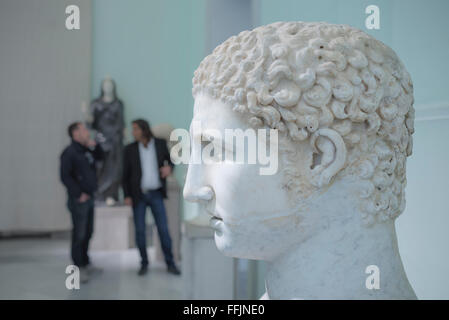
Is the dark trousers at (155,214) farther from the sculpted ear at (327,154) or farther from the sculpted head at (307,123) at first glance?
the sculpted ear at (327,154)

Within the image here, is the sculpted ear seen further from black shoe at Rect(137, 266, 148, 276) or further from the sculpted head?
black shoe at Rect(137, 266, 148, 276)

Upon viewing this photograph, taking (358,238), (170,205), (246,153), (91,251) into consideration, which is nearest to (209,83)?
(246,153)

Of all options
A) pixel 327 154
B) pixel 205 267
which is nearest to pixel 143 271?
pixel 205 267

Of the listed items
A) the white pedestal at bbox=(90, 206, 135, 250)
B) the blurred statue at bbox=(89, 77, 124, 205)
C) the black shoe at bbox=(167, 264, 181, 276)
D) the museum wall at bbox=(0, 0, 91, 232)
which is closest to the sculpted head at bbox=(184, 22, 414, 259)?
the black shoe at bbox=(167, 264, 181, 276)

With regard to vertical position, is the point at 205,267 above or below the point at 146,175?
below

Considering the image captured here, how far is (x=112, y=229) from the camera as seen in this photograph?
589 centimetres

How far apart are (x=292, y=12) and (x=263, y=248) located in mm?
1702

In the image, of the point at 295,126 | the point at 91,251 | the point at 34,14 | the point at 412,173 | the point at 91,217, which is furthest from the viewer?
the point at 34,14

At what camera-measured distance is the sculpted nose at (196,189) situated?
123 centimetres

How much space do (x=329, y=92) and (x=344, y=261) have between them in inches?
18.0

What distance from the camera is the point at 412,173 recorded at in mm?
1721

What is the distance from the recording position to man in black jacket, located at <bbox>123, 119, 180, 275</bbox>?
4.55 m

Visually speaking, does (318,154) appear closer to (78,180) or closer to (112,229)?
(78,180)

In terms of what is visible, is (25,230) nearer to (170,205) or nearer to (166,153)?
(170,205)
